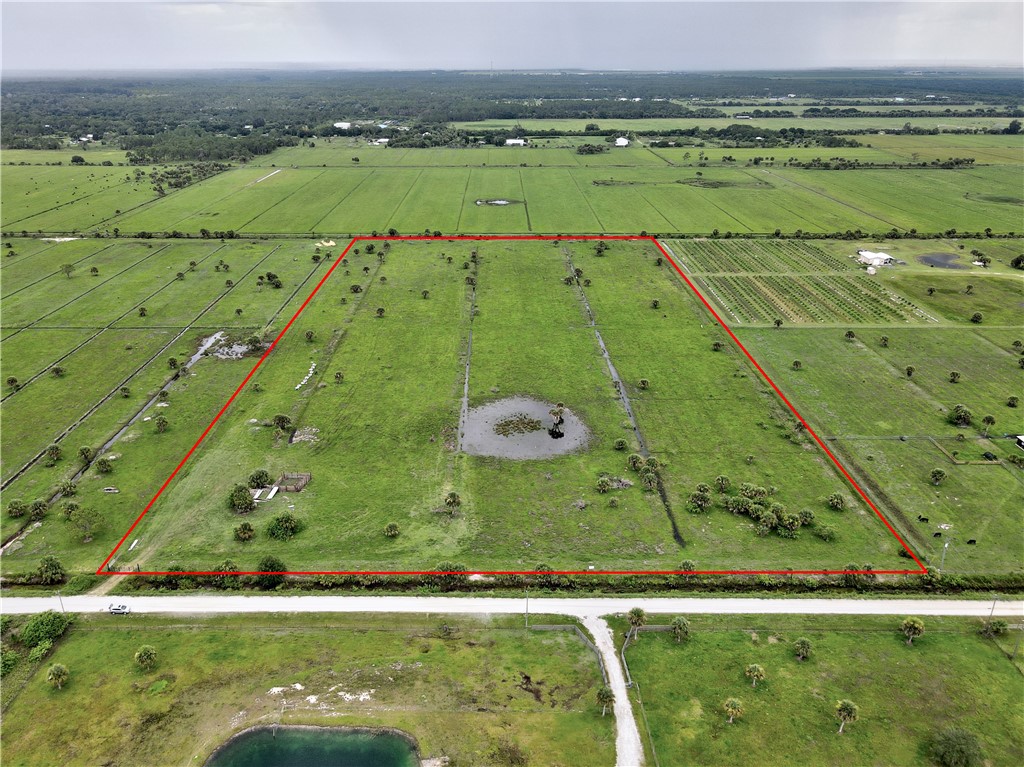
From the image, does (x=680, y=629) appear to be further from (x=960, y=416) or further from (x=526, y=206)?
(x=526, y=206)

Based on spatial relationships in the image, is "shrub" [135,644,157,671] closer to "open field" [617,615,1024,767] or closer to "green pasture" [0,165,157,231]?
"open field" [617,615,1024,767]

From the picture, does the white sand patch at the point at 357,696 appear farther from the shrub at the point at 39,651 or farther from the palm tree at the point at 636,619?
the shrub at the point at 39,651

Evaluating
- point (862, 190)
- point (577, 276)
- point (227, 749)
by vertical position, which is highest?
point (862, 190)

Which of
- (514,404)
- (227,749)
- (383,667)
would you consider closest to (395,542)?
(383,667)

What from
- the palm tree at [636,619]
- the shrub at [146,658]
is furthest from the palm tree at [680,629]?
the shrub at [146,658]

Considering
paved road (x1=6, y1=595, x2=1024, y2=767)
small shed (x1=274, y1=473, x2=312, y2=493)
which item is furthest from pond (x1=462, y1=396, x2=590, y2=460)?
paved road (x1=6, y1=595, x2=1024, y2=767)

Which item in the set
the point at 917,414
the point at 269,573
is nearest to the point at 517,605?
the point at 269,573

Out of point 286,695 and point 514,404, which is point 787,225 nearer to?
point 514,404
